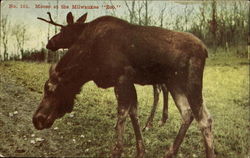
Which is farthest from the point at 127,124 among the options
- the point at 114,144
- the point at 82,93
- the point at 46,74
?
the point at 46,74

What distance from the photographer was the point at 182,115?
657cm

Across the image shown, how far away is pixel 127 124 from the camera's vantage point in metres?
6.56

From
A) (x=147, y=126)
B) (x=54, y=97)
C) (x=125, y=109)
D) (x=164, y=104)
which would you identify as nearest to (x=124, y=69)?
(x=125, y=109)

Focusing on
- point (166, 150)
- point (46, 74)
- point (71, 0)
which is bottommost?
point (166, 150)

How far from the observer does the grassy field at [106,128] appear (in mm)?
6418

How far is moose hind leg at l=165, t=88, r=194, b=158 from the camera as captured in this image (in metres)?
6.52

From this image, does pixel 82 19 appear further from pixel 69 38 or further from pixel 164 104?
pixel 164 104

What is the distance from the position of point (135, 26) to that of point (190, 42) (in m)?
0.74

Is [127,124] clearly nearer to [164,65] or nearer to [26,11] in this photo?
[164,65]

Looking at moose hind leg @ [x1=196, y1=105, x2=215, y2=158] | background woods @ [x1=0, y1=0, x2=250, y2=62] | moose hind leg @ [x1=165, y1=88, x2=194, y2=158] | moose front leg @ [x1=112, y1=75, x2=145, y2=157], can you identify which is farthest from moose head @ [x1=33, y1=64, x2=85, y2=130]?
moose hind leg @ [x1=196, y1=105, x2=215, y2=158]

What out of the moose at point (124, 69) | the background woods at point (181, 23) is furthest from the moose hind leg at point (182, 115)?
the background woods at point (181, 23)

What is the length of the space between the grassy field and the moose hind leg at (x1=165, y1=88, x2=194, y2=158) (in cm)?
7

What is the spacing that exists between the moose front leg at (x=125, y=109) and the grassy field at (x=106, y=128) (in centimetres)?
→ 8

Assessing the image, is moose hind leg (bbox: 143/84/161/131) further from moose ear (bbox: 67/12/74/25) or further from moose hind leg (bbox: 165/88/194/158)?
moose ear (bbox: 67/12/74/25)
